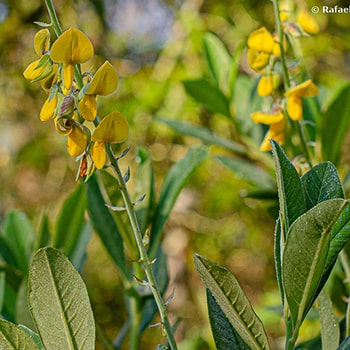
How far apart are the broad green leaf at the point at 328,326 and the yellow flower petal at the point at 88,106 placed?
0.74 feet

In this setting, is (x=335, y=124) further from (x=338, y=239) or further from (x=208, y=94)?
(x=338, y=239)

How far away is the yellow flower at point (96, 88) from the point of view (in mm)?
404

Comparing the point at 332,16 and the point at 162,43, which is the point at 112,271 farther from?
the point at 332,16

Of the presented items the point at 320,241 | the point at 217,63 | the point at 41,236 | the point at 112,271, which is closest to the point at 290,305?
the point at 320,241

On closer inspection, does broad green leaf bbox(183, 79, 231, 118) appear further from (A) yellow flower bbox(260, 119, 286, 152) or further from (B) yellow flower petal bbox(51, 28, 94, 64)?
(B) yellow flower petal bbox(51, 28, 94, 64)

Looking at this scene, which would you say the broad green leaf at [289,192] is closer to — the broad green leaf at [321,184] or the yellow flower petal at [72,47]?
the broad green leaf at [321,184]

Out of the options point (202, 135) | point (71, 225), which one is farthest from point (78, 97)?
point (202, 135)

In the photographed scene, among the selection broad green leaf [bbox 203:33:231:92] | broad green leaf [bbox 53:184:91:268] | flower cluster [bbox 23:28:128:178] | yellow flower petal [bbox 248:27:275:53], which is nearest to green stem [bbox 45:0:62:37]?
flower cluster [bbox 23:28:128:178]

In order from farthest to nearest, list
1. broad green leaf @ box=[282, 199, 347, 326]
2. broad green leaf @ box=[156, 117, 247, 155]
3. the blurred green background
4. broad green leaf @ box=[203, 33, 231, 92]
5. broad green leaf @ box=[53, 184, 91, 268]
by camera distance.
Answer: the blurred green background
broad green leaf @ box=[203, 33, 231, 92]
broad green leaf @ box=[156, 117, 247, 155]
broad green leaf @ box=[53, 184, 91, 268]
broad green leaf @ box=[282, 199, 347, 326]

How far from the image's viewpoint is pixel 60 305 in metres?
0.40

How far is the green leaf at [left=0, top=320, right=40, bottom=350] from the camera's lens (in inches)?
15.3

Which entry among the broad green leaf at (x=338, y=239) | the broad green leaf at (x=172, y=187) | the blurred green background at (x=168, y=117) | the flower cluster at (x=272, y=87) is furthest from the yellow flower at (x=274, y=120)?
the blurred green background at (x=168, y=117)

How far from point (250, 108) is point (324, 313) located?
19.1 inches

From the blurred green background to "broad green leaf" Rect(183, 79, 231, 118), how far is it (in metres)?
0.68
